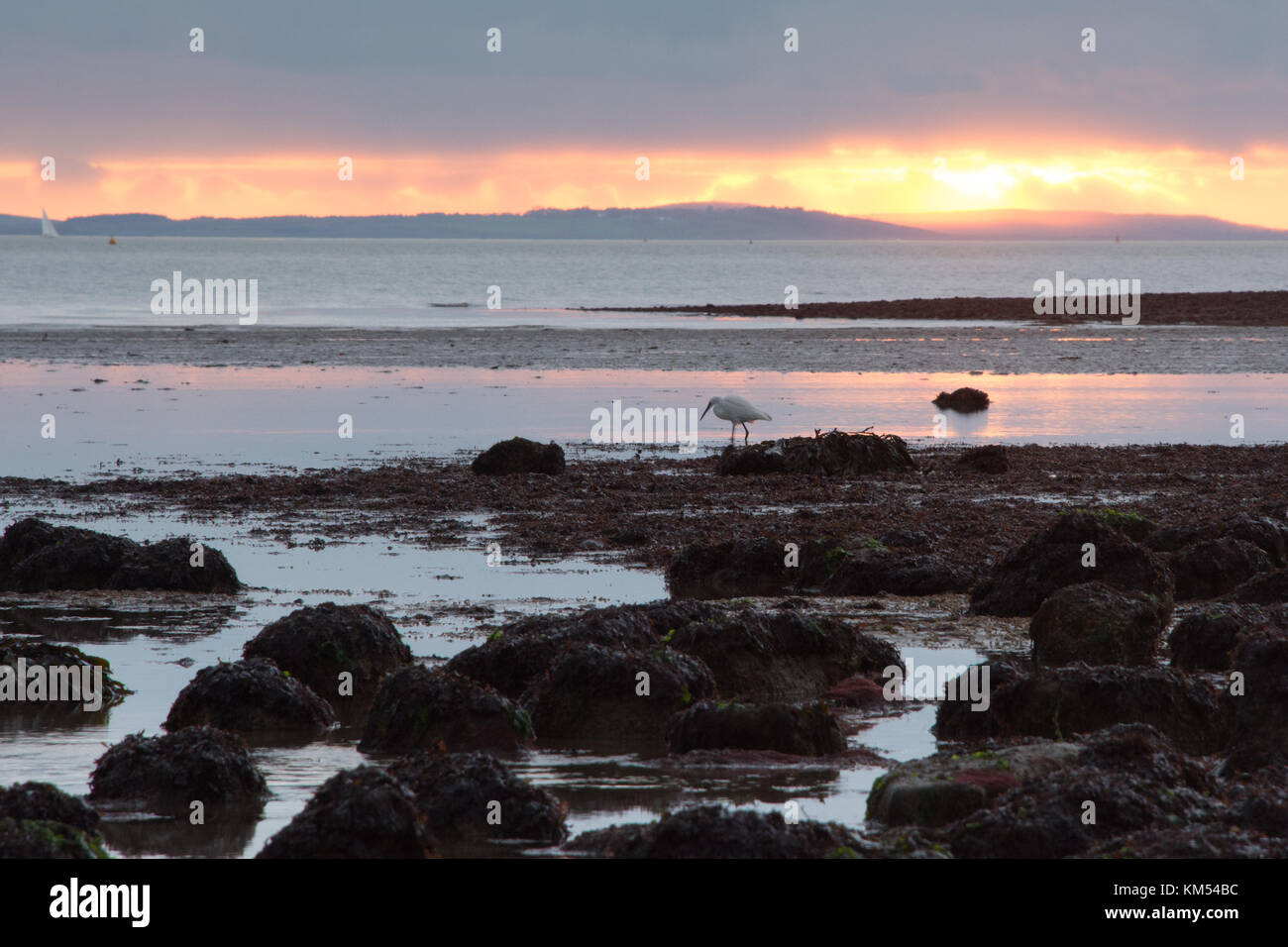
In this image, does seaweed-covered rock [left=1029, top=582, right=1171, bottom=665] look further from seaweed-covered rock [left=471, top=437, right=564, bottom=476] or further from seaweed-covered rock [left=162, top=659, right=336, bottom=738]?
seaweed-covered rock [left=471, top=437, right=564, bottom=476]

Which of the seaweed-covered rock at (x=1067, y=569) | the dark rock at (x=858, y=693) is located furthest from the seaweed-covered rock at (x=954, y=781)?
the seaweed-covered rock at (x=1067, y=569)

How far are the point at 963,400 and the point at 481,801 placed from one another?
24.4 metres

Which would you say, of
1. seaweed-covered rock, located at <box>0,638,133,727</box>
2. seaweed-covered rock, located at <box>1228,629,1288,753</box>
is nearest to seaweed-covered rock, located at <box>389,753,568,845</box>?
seaweed-covered rock, located at <box>0,638,133,727</box>

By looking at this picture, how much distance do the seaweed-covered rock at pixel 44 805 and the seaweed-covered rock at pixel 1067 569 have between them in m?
7.74

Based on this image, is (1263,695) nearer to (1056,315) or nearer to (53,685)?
(53,685)

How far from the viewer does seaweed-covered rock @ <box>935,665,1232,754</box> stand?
8891 mm

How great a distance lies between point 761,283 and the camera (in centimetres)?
13038

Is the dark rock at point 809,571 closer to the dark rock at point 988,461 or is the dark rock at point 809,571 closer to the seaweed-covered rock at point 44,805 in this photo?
the dark rock at point 988,461

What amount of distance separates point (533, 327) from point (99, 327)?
625 inches

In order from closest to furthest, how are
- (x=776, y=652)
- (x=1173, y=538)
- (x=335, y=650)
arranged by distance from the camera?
(x=335, y=650) < (x=776, y=652) < (x=1173, y=538)

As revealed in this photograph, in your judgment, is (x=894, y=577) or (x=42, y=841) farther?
(x=894, y=577)

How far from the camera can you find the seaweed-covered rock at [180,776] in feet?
25.6

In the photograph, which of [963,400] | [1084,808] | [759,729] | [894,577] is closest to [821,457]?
[894,577]

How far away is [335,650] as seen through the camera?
10180 millimetres
